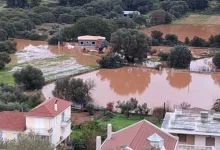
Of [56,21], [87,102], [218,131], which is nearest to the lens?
[218,131]

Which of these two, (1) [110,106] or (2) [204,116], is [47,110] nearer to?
(2) [204,116]

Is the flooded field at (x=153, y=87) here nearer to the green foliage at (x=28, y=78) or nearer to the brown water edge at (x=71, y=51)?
the green foliage at (x=28, y=78)

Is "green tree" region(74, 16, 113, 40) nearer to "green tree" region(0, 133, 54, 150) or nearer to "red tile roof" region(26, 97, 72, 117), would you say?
"red tile roof" region(26, 97, 72, 117)

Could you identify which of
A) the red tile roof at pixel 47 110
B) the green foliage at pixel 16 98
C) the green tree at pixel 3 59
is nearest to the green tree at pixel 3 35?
the green tree at pixel 3 59

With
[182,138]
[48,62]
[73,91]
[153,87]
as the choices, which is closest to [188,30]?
[48,62]

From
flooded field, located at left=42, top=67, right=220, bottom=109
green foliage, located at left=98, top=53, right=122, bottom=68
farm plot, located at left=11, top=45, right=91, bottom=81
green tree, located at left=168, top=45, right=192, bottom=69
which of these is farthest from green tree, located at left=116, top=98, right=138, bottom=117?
green tree, located at left=168, top=45, right=192, bottom=69

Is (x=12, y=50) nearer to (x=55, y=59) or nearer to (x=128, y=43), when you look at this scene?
(x=55, y=59)

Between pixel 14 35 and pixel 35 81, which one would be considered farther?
pixel 14 35

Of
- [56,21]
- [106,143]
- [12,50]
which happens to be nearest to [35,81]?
[12,50]
